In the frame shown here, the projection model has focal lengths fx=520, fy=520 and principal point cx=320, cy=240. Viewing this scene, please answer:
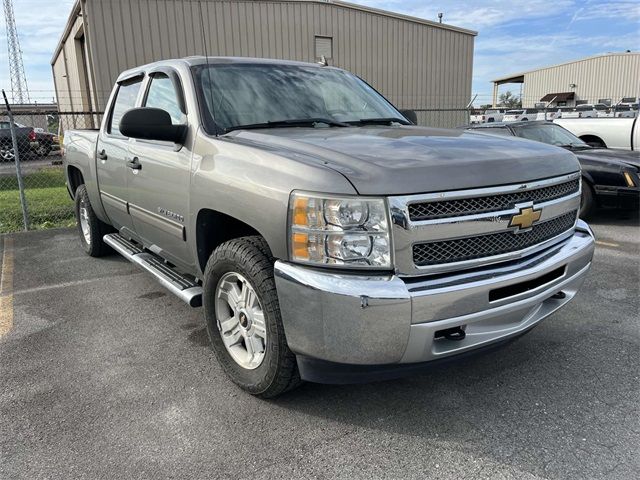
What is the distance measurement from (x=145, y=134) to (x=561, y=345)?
9.85 ft

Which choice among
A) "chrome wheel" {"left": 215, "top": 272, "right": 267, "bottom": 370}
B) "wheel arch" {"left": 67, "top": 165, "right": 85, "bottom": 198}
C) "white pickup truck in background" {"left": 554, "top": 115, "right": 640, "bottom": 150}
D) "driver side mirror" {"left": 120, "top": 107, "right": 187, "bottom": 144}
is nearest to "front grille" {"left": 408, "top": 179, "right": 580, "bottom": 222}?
"chrome wheel" {"left": 215, "top": 272, "right": 267, "bottom": 370}

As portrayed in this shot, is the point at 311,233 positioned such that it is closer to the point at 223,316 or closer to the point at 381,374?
the point at 381,374

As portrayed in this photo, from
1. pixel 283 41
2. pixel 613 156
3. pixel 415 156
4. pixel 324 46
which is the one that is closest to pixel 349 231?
pixel 415 156

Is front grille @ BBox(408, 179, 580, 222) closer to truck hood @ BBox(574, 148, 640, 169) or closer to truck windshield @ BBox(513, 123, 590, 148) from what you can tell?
truck hood @ BBox(574, 148, 640, 169)

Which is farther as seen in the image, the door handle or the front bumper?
the front bumper

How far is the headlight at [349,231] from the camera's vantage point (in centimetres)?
221

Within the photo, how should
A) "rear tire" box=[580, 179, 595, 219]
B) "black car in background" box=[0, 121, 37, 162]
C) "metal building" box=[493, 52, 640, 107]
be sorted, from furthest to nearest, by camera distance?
"metal building" box=[493, 52, 640, 107] < "black car in background" box=[0, 121, 37, 162] < "rear tire" box=[580, 179, 595, 219]

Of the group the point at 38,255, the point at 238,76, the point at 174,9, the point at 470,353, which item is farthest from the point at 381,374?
the point at 174,9

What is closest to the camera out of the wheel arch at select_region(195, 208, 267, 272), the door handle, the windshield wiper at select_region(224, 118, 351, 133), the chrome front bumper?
the chrome front bumper

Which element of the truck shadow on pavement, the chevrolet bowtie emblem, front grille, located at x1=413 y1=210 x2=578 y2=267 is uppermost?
the chevrolet bowtie emblem

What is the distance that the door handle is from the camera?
382 cm

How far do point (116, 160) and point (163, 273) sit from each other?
1257 millimetres

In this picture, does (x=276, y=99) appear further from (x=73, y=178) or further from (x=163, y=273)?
(x=73, y=178)

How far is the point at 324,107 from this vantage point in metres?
3.65
